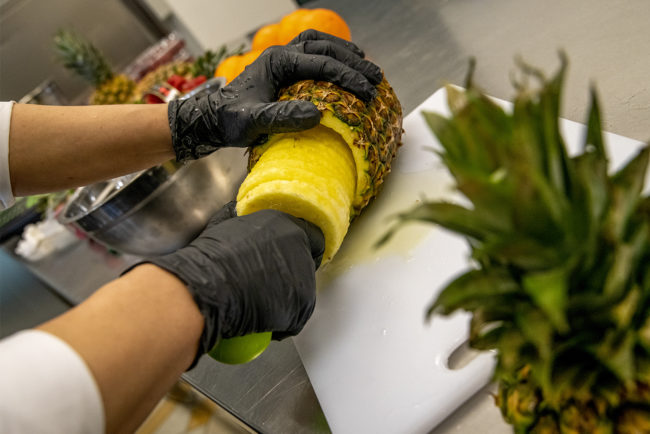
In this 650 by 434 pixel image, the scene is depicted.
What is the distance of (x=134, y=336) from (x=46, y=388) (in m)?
0.16

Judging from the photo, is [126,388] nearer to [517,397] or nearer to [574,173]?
[517,397]

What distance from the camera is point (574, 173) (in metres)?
0.61

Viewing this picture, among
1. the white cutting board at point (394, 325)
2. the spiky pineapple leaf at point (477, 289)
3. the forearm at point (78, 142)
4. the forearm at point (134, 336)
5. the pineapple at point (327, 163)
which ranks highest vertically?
the forearm at point (78, 142)

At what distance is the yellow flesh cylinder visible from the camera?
129 centimetres

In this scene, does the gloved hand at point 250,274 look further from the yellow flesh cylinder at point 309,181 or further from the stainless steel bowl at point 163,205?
the stainless steel bowl at point 163,205

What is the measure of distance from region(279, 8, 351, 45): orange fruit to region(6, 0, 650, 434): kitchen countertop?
280 millimetres

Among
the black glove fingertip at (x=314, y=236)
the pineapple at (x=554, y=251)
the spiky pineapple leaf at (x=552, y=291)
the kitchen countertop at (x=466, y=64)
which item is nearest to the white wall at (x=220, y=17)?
the kitchen countertop at (x=466, y=64)

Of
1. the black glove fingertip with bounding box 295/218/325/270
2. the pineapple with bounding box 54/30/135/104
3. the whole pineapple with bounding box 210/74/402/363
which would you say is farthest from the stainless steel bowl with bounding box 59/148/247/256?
the pineapple with bounding box 54/30/135/104

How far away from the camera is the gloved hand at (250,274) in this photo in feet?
3.40

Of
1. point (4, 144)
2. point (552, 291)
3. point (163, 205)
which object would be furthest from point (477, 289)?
point (4, 144)

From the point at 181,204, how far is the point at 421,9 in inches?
61.8

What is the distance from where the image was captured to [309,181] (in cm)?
129

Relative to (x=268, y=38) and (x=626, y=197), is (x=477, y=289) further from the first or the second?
(x=268, y=38)

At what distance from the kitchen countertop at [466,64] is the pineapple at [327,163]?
11.1 inches
